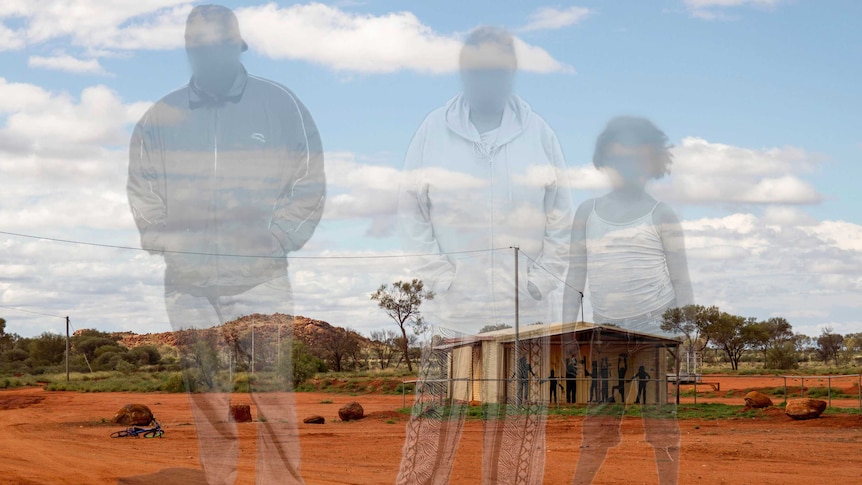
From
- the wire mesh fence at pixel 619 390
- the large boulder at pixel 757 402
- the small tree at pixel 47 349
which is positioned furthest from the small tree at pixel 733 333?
the small tree at pixel 47 349

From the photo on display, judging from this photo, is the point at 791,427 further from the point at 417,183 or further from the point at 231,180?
the point at 231,180

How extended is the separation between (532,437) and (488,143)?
Result: 168 cm

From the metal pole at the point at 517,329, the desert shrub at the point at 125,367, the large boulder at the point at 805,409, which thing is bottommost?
the desert shrub at the point at 125,367

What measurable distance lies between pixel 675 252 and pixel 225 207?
2.79 m

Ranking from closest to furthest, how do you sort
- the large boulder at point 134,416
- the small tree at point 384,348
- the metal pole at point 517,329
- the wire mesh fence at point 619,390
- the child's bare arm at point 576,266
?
the metal pole at point 517,329 → the wire mesh fence at point 619,390 → the child's bare arm at point 576,266 → the large boulder at point 134,416 → the small tree at point 384,348

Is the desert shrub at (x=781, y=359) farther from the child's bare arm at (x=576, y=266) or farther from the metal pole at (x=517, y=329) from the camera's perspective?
the metal pole at (x=517, y=329)

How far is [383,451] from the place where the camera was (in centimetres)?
1150

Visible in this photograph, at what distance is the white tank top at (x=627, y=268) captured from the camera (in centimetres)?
545

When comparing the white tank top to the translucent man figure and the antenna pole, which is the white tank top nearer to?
the antenna pole

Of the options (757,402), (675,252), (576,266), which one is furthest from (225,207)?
(757,402)

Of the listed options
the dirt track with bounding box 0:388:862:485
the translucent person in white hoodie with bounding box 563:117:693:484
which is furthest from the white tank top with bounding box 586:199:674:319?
the dirt track with bounding box 0:388:862:485

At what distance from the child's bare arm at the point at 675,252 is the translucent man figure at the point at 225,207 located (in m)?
2.34

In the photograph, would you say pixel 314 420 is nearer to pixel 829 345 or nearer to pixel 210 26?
pixel 210 26

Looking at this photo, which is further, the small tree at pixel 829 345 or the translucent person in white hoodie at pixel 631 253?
the small tree at pixel 829 345
